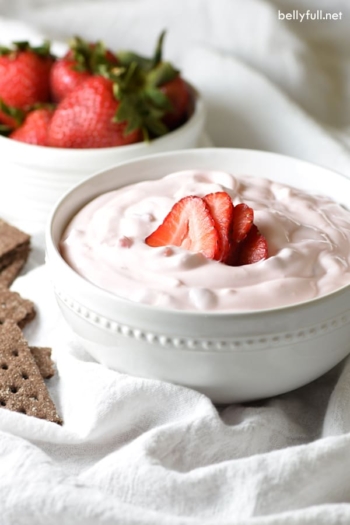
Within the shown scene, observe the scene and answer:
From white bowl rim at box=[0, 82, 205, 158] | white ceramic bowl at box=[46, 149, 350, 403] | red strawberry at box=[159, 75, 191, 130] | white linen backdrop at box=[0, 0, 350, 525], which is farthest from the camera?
red strawberry at box=[159, 75, 191, 130]

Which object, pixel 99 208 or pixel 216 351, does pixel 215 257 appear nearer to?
pixel 216 351

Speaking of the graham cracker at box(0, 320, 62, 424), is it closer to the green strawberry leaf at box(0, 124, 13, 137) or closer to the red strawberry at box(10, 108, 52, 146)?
the red strawberry at box(10, 108, 52, 146)

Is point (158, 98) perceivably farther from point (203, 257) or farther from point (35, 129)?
point (203, 257)

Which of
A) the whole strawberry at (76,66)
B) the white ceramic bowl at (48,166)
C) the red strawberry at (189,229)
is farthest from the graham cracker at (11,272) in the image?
the whole strawberry at (76,66)

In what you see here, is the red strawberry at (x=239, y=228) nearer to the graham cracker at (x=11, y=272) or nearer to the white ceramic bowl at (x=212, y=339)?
the white ceramic bowl at (x=212, y=339)

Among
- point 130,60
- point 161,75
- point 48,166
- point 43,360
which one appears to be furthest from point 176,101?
point 43,360

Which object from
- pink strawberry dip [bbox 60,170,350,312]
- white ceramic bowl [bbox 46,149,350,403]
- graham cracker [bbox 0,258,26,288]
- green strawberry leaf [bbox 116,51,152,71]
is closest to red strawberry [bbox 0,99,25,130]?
green strawberry leaf [bbox 116,51,152,71]
